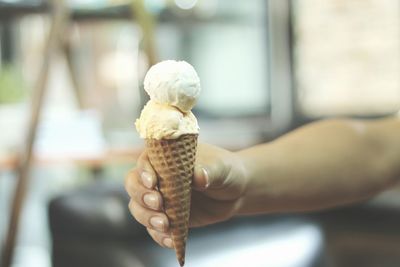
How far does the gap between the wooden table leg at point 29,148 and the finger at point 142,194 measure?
161 cm

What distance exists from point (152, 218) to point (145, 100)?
2.34 m

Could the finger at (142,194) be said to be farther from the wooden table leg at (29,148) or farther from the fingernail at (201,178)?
the wooden table leg at (29,148)

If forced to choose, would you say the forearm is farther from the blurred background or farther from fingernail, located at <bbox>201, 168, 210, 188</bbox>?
the blurred background

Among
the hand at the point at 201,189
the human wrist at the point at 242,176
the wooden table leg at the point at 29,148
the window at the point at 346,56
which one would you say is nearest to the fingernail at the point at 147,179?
the hand at the point at 201,189

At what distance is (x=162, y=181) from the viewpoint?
0.68 m

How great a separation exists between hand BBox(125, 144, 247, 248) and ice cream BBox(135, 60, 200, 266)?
0.03 ft

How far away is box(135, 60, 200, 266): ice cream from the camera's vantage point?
655 millimetres

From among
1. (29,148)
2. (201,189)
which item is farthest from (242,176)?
(29,148)

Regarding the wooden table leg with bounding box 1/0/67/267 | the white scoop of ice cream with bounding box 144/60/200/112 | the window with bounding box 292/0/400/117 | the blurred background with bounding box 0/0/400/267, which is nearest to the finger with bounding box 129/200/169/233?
the white scoop of ice cream with bounding box 144/60/200/112

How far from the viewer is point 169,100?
66 cm

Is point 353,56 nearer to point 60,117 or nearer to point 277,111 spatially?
point 277,111

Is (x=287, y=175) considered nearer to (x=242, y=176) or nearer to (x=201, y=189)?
(x=242, y=176)

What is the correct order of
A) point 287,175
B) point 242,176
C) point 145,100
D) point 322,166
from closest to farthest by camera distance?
point 242,176 < point 287,175 < point 322,166 < point 145,100

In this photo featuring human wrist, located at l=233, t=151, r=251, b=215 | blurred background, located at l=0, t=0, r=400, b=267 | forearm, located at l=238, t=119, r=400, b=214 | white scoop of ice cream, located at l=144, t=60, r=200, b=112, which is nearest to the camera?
white scoop of ice cream, located at l=144, t=60, r=200, b=112
